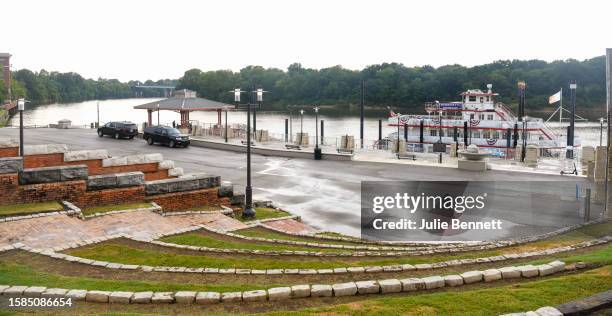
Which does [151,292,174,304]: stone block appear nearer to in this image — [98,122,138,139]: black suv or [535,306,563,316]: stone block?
[535,306,563,316]: stone block

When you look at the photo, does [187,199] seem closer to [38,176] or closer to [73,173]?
[73,173]

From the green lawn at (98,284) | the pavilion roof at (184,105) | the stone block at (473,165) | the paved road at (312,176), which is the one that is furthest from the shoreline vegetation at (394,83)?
the green lawn at (98,284)

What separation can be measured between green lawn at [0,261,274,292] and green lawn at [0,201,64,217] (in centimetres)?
472

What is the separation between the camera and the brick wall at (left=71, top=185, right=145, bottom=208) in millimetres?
15461

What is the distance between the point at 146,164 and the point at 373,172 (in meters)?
12.8

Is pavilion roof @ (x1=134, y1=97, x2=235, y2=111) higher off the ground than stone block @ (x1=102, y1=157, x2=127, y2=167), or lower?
higher

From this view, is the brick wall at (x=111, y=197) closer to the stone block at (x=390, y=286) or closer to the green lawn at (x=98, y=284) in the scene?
the green lawn at (x=98, y=284)

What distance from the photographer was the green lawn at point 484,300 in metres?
7.31

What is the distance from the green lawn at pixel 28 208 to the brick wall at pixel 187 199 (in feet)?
9.69

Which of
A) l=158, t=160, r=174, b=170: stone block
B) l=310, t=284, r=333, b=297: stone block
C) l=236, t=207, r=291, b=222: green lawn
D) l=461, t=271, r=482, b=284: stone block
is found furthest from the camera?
l=158, t=160, r=174, b=170: stone block

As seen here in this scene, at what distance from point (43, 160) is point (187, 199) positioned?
510 cm

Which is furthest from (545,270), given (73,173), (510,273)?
(73,173)

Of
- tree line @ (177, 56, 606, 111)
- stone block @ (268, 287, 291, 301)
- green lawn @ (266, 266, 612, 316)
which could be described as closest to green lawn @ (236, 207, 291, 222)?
stone block @ (268, 287, 291, 301)

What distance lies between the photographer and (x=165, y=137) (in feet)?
131
